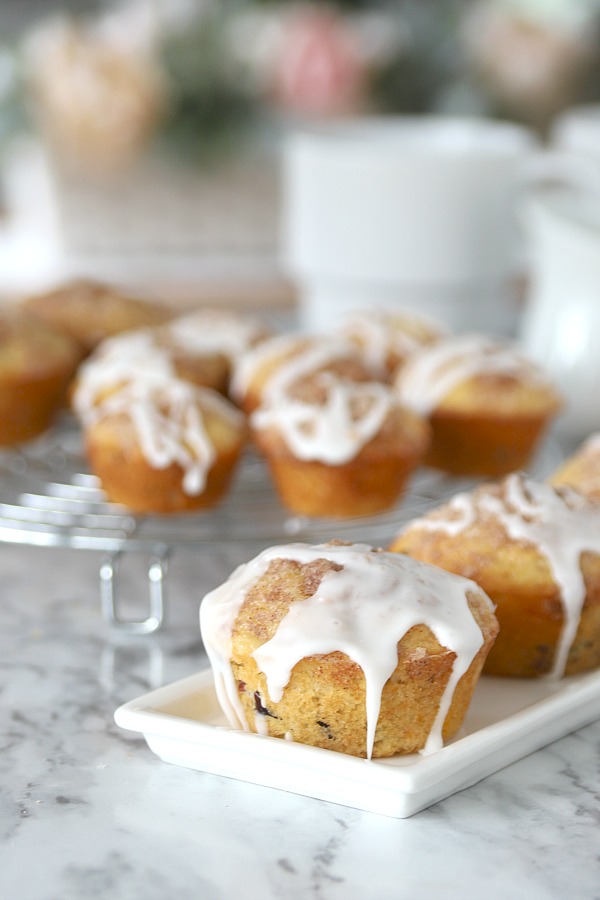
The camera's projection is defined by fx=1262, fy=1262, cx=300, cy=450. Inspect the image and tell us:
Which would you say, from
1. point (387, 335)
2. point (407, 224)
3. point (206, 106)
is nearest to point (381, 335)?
point (387, 335)

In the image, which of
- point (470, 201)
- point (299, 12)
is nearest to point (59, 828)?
point (470, 201)

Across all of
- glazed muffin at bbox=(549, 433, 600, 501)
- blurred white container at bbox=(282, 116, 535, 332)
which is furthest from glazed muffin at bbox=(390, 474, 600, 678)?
blurred white container at bbox=(282, 116, 535, 332)

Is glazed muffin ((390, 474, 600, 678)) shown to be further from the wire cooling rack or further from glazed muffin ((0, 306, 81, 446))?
glazed muffin ((0, 306, 81, 446))

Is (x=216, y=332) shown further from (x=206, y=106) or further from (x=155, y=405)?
(x=206, y=106)

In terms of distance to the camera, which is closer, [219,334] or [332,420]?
[332,420]

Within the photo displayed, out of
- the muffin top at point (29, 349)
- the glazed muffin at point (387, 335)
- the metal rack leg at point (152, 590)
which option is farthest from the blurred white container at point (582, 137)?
the metal rack leg at point (152, 590)

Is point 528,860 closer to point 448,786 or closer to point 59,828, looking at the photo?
point 448,786

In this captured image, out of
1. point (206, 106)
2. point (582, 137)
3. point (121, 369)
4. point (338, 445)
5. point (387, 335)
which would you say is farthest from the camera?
point (206, 106)
